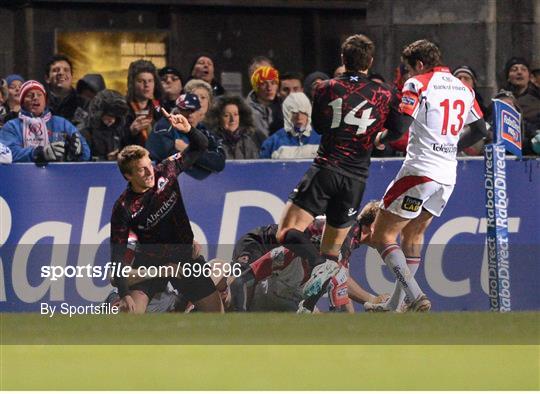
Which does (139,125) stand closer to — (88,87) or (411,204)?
(88,87)

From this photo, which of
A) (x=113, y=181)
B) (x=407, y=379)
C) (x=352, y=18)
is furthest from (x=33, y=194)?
(x=352, y=18)

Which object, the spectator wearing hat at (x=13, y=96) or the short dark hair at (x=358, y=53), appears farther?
the spectator wearing hat at (x=13, y=96)

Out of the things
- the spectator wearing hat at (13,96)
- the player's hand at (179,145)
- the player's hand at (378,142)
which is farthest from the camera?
the spectator wearing hat at (13,96)

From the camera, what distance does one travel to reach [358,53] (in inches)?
487

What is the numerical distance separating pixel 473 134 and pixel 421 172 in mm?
610

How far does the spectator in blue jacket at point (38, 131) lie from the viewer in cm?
1299

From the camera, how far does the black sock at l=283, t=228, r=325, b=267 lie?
496 inches

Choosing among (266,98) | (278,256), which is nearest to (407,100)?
(278,256)

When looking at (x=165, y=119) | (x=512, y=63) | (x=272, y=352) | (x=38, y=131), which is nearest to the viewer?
(x=272, y=352)

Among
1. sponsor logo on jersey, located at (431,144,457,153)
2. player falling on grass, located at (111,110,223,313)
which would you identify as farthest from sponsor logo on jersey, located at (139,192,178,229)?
sponsor logo on jersey, located at (431,144,457,153)

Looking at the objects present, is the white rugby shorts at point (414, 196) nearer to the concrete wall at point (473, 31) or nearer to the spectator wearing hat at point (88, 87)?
the spectator wearing hat at point (88, 87)

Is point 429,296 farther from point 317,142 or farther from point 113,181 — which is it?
point 113,181

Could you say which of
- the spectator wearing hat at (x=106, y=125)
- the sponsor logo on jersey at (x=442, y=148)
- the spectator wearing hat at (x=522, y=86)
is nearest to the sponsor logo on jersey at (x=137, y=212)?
the spectator wearing hat at (x=106, y=125)

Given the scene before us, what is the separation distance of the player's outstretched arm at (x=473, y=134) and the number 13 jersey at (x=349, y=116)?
748mm
